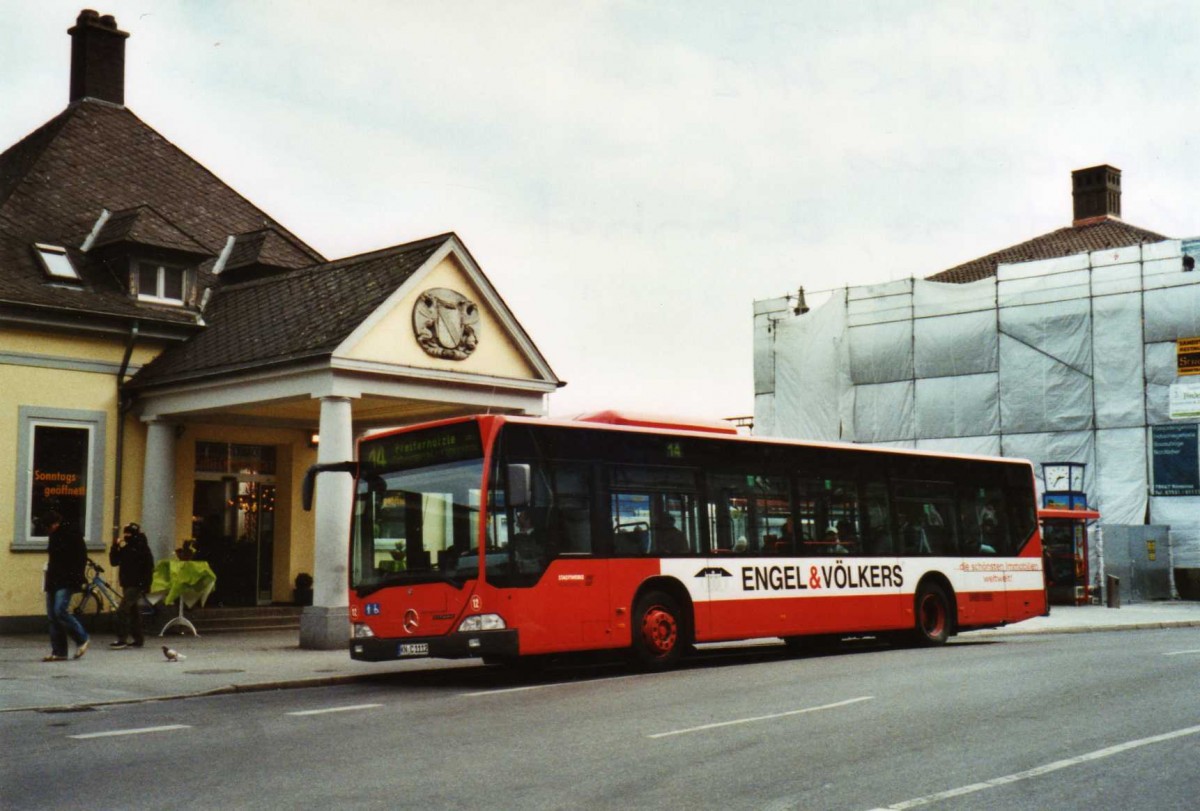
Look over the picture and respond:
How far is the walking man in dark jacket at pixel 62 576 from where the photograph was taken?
56.3ft

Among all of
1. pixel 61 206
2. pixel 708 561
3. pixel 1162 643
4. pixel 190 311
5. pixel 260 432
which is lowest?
pixel 1162 643

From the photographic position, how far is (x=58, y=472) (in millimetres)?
23203

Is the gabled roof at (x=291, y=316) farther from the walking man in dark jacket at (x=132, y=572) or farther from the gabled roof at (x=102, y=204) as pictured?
the walking man in dark jacket at (x=132, y=572)

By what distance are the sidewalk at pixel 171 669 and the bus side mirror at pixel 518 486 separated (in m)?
3.47

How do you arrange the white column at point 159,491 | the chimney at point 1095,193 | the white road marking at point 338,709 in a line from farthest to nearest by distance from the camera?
the chimney at point 1095,193, the white column at point 159,491, the white road marking at point 338,709

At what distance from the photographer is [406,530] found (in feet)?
50.5

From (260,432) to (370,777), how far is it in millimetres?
18680

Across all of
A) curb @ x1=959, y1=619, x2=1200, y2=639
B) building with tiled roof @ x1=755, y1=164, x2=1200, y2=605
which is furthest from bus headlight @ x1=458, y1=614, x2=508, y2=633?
building with tiled roof @ x1=755, y1=164, x2=1200, y2=605

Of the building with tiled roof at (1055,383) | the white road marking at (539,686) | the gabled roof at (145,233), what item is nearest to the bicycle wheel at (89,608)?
the gabled roof at (145,233)

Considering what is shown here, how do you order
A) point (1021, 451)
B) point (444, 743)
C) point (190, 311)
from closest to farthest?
point (444, 743) → point (190, 311) → point (1021, 451)

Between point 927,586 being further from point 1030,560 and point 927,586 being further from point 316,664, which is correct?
point 316,664

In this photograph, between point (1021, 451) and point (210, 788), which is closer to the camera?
point (210, 788)

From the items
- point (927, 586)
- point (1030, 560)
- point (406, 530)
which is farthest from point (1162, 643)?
point (406, 530)

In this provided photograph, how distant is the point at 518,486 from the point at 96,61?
70.5 feet
